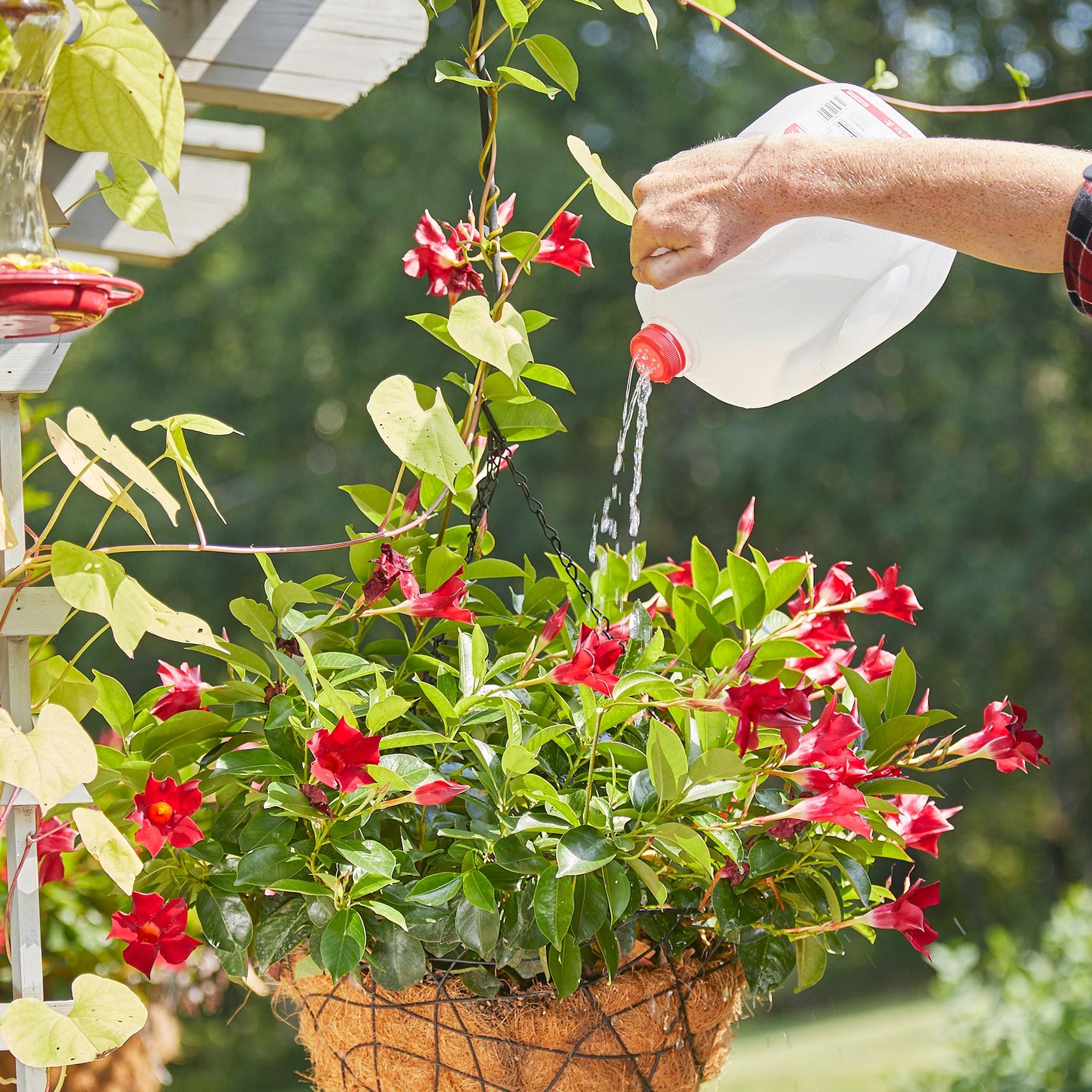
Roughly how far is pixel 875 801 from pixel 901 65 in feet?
21.4

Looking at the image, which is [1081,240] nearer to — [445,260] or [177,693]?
[445,260]

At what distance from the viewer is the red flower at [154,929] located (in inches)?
23.4

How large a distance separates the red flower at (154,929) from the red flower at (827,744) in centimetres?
33

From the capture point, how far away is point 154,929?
0.60 m

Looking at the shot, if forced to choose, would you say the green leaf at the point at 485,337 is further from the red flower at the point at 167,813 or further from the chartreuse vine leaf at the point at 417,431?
the red flower at the point at 167,813

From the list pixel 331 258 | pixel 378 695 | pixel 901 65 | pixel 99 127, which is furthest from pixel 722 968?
pixel 901 65

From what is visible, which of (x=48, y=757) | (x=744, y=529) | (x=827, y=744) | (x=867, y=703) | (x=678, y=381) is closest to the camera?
(x=48, y=757)

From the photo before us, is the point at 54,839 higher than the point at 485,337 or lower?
lower

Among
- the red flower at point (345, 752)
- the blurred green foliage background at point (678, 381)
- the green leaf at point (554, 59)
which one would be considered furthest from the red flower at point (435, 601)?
the blurred green foliage background at point (678, 381)

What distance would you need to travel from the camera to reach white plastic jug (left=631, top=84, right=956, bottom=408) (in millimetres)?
811

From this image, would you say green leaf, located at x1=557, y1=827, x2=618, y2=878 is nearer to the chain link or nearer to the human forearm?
the chain link

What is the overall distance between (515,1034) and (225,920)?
171mm

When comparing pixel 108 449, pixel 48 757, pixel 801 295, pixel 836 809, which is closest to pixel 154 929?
pixel 48 757

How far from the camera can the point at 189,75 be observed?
3.01ft
